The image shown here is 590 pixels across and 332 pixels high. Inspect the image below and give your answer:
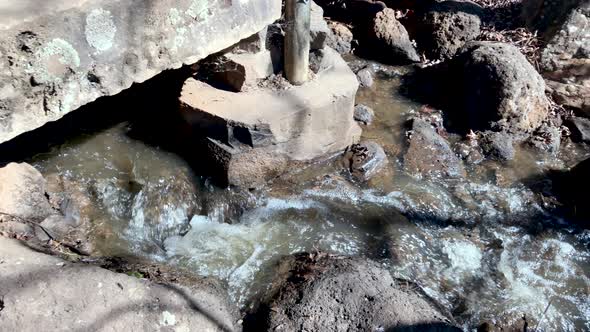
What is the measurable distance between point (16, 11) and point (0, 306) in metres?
1.39

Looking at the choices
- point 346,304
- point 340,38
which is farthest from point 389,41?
point 346,304

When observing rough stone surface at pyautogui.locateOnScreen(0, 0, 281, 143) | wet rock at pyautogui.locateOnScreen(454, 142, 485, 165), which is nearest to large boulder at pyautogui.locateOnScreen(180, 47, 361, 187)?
rough stone surface at pyautogui.locateOnScreen(0, 0, 281, 143)

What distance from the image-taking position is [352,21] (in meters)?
6.17

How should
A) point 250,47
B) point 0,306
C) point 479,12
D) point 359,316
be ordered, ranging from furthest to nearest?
1. point 479,12
2. point 250,47
3. point 359,316
4. point 0,306

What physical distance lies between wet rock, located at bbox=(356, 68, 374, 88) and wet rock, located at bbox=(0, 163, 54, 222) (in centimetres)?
318

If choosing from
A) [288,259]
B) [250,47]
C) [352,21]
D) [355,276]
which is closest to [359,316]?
[355,276]

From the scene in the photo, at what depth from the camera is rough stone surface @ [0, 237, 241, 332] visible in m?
2.45

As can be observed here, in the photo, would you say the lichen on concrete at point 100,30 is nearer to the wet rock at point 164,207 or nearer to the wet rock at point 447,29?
the wet rock at point 164,207

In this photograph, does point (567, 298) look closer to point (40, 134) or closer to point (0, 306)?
point (0, 306)

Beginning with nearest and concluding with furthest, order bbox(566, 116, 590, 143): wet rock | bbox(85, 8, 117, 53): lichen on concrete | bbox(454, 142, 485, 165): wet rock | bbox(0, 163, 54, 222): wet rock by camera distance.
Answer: bbox(85, 8, 117, 53): lichen on concrete
bbox(0, 163, 54, 222): wet rock
bbox(454, 142, 485, 165): wet rock
bbox(566, 116, 590, 143): wet rock

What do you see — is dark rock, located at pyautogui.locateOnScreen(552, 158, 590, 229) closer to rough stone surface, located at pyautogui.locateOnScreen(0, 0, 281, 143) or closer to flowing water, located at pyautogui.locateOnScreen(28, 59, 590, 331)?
flowing water, located at pyautogui.locateOnScreen(28, 59, 590, 331)

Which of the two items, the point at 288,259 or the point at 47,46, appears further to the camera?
the point at 288,259

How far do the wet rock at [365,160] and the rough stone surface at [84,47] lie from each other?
1.58m

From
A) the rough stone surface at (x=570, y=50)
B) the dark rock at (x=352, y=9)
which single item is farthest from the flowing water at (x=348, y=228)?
the dark rock at (x=352, y=9)
